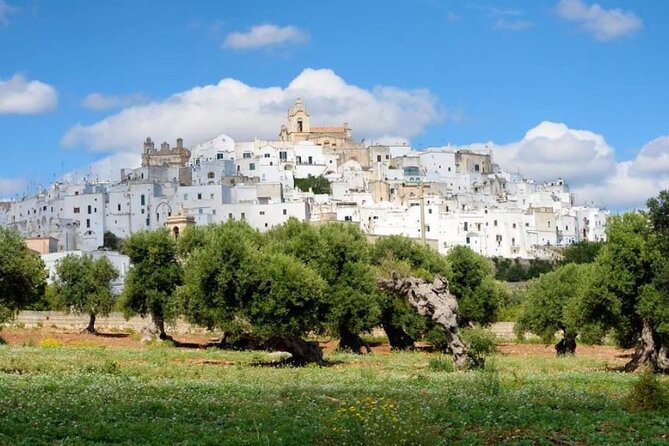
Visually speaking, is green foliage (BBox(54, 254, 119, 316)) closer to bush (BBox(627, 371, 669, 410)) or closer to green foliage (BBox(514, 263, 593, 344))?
green foliage (BBox(514, 263, 593, 344))

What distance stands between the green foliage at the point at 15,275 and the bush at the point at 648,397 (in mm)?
36637

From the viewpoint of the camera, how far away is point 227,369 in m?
32.5

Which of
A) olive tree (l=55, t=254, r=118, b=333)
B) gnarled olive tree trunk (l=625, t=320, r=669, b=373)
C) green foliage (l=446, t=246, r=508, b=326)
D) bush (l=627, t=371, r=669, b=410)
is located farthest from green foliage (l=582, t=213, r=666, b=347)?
olive tree (l=55, t=254, r=118, b=333)

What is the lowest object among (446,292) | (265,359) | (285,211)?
(265,359)

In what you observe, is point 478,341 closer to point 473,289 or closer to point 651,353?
point 651,353

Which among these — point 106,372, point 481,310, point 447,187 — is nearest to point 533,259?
point 447,187

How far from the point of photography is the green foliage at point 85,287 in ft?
216

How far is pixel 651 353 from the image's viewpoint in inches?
1394

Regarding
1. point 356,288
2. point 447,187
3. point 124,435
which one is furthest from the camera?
point 447,187

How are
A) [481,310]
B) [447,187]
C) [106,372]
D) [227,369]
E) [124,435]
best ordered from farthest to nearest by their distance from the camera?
1. [447,187]
2. [481,310]
3. [227,369]
4. [106,372]
5. [124,435]

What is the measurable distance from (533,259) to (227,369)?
121042mm

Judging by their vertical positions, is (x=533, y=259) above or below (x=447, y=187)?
below

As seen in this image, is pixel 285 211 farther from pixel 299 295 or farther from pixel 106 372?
pixel 106 372

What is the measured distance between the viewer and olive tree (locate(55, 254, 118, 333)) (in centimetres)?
6575
